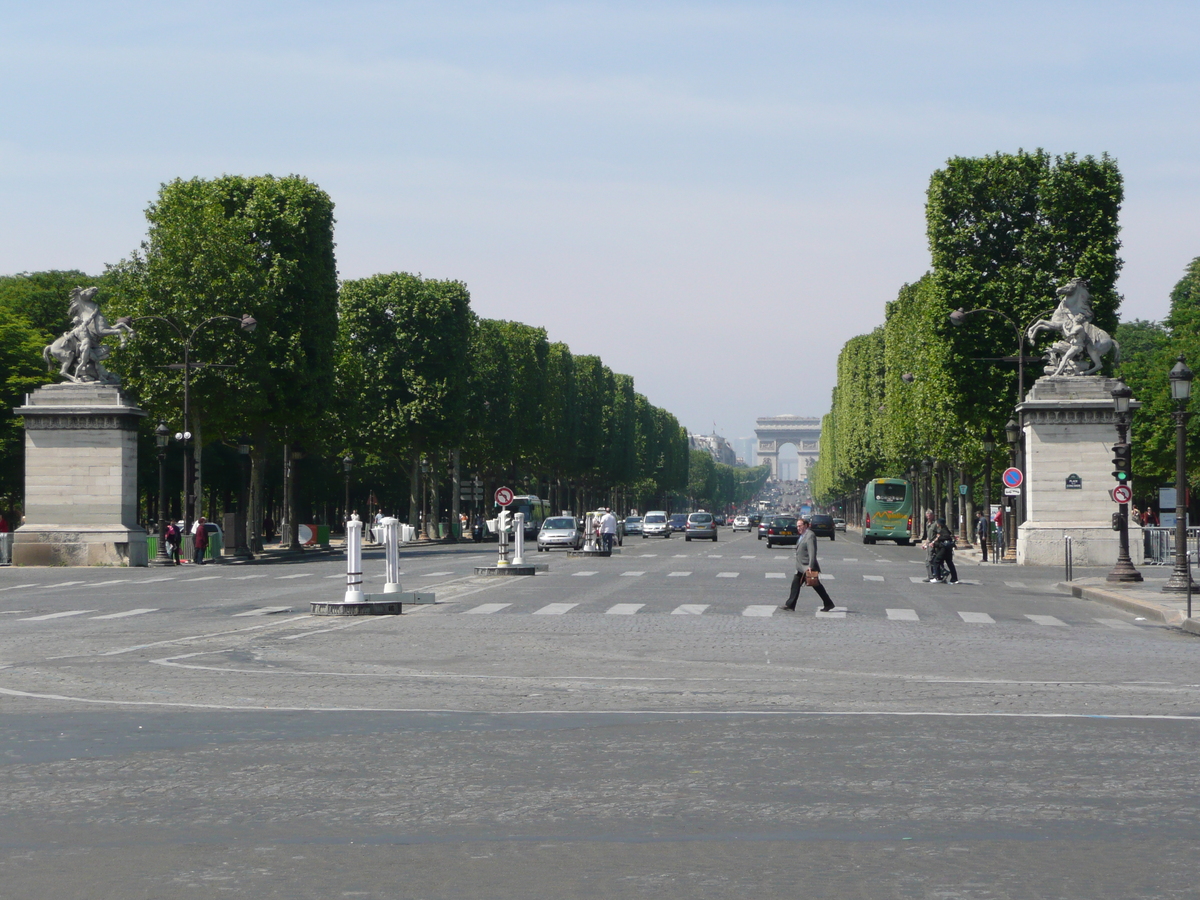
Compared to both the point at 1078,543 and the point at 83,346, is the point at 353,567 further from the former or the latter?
the point at 83,346

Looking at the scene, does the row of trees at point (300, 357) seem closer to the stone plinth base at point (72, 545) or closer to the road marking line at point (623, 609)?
the stone plinth base at point (72, 545)

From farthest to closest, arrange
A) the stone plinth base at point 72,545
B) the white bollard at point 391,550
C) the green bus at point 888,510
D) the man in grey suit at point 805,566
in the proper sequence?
the green bus at point 888,510, the stone plinth base at point 72,545, the white bollard at point 391,550, the man in grey suit at point 805,566

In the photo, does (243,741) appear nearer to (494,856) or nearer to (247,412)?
(494,856)

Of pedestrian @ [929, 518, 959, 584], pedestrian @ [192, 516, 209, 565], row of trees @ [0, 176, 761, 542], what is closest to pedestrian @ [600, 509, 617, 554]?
row of trees @ [0, 176, 761, 542]

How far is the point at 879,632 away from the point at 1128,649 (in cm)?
363

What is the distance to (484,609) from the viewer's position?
26078mm

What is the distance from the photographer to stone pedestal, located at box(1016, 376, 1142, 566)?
4722cm

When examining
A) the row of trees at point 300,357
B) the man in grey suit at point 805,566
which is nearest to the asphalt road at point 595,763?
the man in grey suit at point 805,566

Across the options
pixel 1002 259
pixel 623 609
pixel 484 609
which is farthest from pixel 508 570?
pixel 1002 259

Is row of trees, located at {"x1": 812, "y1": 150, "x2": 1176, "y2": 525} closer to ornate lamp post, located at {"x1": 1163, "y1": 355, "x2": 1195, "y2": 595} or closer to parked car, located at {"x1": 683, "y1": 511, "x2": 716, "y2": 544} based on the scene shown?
ornate lamp post, located at {"x1": 1163, "y1": 355, "x2": 1195, "y2": 595}

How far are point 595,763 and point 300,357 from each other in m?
52.1

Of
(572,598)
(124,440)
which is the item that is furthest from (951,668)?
(124,440)

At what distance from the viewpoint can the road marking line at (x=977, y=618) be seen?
24.2m

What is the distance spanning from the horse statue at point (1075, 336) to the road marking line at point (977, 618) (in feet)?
79.0
